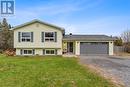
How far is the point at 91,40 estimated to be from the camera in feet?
129

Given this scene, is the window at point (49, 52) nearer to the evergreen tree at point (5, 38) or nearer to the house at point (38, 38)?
the house at point (38, 38)

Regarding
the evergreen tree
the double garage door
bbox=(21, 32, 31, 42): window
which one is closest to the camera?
bbox=(21, 32, 31, 42): window

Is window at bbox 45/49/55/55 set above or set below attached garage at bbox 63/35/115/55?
below

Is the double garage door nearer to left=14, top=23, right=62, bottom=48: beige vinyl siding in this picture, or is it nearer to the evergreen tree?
left=14, top=23, right=62, bottom=48: beige vinyl siding

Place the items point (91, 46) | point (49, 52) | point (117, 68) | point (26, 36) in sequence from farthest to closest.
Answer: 1. point (91, 46)
2. point (49, 52)
3. point (26, 36)
4. point (117, 68)

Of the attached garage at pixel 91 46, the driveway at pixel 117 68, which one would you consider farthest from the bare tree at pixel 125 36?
the driveway at pixel 117 68

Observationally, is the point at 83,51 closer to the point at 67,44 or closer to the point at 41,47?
the point at 67,44

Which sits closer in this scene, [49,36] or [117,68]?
[117,68]

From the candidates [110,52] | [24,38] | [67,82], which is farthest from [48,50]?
[67,82]

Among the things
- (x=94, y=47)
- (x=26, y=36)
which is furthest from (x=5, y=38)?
(x=94, y=47)

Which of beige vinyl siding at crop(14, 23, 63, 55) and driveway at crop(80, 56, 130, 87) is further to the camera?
beige vinyl siding at crop(14, 23, 63, 55)

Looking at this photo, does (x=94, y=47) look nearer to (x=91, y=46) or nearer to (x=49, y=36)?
(x=91, y=46)

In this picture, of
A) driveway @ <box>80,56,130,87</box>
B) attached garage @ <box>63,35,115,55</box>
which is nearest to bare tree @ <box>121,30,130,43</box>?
attached garage @ <box>63,35,115,55</box>

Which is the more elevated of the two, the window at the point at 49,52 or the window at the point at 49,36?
the window at the point at 49,36
